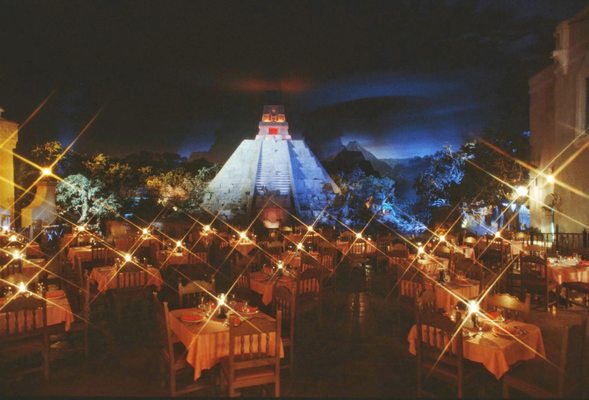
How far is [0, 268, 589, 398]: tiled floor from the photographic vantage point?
4.80 meters

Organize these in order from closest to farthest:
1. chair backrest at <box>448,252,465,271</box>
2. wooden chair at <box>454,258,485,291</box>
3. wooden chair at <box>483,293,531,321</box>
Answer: wooden chair at <box>483,293,531,321</box> → wooden chair at <box>454,258,485,291</box> → chair backrest at <box>448,252,465,271</box>

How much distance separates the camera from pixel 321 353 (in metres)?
5.94

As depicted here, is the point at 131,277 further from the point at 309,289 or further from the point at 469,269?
the point at 469,269

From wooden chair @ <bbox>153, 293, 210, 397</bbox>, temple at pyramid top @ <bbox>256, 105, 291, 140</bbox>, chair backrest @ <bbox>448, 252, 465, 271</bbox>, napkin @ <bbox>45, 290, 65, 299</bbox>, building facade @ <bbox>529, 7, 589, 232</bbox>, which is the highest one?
temple at pyramid top @ <bbox>256, 105, 291, 140</bbox>

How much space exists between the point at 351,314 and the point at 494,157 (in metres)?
11.7

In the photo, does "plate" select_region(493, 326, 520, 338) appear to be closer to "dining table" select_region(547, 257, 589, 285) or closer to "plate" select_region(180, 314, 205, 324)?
"plate" select_region(180, 314, 205, 324)

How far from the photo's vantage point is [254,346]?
174 inches

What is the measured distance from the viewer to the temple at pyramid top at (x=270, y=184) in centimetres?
3017

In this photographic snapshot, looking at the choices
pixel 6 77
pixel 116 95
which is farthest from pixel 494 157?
pixel 116 95

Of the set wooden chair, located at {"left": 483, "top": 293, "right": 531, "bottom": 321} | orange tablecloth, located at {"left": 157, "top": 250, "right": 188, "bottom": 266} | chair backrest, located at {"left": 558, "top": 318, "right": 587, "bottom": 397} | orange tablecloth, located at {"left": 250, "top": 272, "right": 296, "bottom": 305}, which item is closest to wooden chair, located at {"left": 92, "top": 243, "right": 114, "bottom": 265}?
orange tablecloth, located at {"left": 157, "top": 250, "right": 188, "bottom": 266}

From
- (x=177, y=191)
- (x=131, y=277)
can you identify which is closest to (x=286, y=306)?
(x=131, y=277)

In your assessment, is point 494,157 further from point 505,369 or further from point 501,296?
point 505,369

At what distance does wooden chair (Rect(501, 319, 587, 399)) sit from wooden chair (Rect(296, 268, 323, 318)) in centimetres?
321

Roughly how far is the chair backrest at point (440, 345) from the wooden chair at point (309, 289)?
2460mm
